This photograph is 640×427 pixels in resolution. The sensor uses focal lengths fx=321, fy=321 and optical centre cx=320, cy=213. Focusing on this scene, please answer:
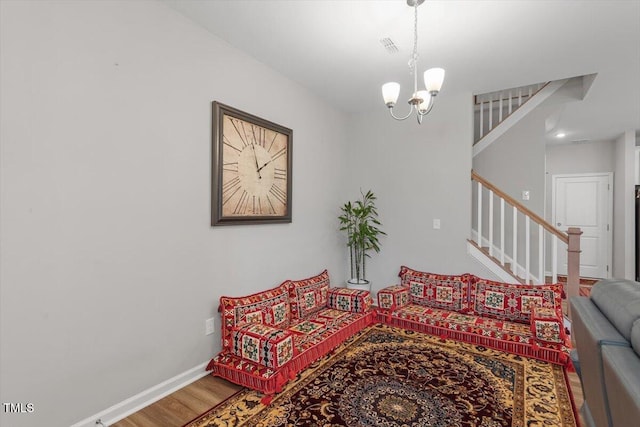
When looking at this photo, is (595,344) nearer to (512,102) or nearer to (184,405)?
(184,405)

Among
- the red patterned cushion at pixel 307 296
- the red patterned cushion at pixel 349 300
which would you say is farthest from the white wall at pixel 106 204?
the red patterned cushion at pixel 349 300

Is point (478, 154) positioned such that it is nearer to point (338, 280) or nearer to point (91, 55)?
point (338, 280)

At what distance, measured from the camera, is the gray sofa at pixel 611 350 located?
953 millimetres

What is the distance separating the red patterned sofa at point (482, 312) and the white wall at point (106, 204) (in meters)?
1.73

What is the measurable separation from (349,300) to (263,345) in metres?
1.35

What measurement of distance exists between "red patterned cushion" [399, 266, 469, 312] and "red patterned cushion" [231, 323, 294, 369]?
1.86 m

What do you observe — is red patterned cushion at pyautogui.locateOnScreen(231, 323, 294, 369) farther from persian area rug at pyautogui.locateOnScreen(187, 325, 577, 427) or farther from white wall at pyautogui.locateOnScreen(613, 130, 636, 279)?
white wall at pyautogui.locateOnScreen(613, 130, 636, 279)

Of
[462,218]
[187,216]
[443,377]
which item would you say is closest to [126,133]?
[187,216]

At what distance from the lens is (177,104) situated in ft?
7.47

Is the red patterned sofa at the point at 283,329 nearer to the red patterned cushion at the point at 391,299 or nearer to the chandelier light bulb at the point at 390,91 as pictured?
the red patterned cushion at the point at 391,299

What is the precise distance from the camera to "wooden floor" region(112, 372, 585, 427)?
193 cm

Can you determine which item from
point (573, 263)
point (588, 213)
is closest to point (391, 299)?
point (573, 263)

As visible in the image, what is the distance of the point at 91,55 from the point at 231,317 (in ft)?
6.28

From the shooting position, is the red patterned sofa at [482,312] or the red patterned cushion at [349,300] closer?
the red patterned sofa at [482,312]
